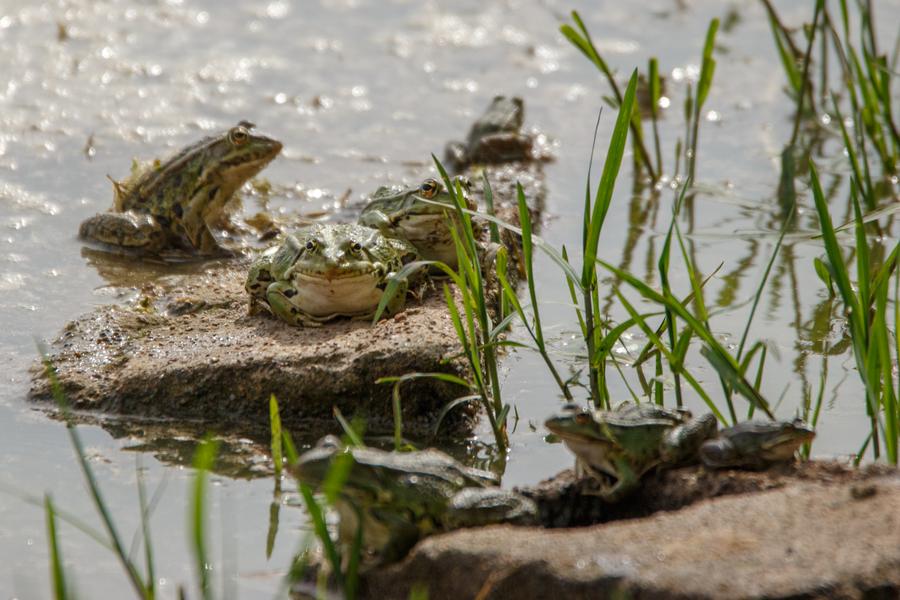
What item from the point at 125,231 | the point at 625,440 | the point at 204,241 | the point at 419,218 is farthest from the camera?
the point at 204,241

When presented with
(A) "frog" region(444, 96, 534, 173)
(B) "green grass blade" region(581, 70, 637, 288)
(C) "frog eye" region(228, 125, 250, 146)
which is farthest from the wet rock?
(A) "frog" region(444, 96, 534, 173)

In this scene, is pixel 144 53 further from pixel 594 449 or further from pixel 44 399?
pixel 594 449

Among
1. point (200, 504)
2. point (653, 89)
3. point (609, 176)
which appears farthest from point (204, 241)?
point (200, 504)

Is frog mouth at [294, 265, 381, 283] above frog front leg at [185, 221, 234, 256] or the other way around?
the other way around

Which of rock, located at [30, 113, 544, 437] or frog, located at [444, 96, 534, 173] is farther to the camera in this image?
frog, located at [444, 96, 534, 173]

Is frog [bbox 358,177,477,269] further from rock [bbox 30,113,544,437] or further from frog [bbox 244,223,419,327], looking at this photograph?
rock [bbox 30,113,544,437]

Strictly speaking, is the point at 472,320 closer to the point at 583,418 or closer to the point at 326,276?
the point at 326,276

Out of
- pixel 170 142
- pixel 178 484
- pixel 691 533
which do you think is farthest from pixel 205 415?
pixel 170 142

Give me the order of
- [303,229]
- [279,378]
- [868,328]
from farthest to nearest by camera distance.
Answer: [303,229] < [279,378] < [868,328]
